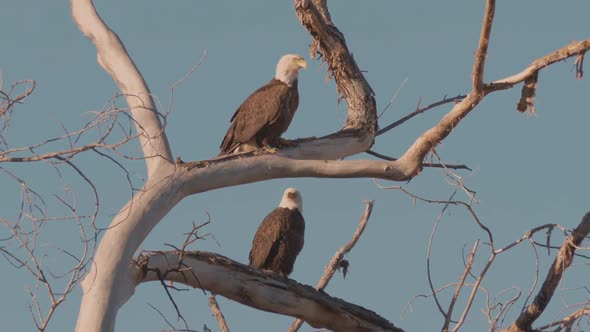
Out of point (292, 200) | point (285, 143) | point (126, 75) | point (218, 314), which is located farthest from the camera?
point (292, 200)

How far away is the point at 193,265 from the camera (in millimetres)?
6320

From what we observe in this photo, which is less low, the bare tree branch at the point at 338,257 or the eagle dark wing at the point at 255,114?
the eagle dark wing at the point at 255,114

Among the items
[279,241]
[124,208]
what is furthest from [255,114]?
[124,208]

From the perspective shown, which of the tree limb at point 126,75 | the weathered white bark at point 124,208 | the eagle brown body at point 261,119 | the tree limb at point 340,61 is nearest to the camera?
the weathered white bark at point 124,208

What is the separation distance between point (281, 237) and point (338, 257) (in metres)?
0.76

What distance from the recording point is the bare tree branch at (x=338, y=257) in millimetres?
7797

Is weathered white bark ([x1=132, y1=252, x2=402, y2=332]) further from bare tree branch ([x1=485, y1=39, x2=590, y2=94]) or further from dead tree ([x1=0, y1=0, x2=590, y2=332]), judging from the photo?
bare tree branch ([x1=485, y1=39, x2=590, y2=94])

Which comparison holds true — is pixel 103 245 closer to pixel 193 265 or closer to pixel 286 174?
pixel 193 265

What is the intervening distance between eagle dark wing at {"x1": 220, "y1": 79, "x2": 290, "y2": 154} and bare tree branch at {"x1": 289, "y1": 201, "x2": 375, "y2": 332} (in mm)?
863

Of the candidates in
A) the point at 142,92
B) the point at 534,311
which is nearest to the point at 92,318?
the point at 142,92

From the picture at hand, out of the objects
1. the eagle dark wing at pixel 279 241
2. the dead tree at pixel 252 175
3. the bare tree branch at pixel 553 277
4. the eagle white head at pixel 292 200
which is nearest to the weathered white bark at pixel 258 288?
the dead tree at pixel 252 175

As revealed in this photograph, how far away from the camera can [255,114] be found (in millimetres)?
7930

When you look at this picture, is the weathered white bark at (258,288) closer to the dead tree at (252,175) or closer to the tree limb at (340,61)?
the dead tree at (252,175)

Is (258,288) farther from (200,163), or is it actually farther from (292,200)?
(292,200)
